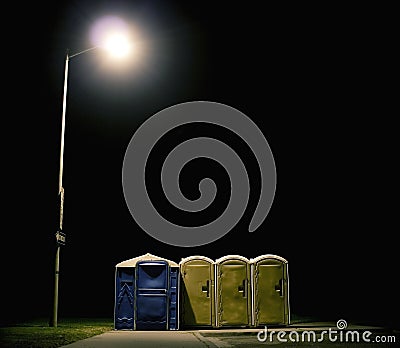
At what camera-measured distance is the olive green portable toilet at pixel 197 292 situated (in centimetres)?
1516

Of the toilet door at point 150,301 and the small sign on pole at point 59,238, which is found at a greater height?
the small sign on pole at point 59,238

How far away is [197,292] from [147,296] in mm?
1265

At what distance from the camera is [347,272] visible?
29.3 m

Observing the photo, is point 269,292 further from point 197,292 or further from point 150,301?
point 150,301

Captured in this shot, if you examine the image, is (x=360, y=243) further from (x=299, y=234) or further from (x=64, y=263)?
(x=64, y=263)

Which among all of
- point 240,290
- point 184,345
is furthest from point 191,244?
point 184,345

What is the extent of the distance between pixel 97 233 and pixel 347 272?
45.9ft

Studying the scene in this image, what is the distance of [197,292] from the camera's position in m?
15.3

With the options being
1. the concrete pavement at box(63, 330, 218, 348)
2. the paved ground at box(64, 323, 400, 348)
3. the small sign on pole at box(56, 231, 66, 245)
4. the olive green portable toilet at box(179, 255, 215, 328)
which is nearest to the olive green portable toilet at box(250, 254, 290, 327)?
the olive green portable toilet at box(179, 255, 215, 328)

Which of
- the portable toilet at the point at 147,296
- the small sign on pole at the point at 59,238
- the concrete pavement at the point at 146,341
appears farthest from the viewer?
the portable toilet at the point at 147,296

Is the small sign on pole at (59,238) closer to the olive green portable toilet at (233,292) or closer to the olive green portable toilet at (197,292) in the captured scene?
the olive green portable toilet at (197,292)

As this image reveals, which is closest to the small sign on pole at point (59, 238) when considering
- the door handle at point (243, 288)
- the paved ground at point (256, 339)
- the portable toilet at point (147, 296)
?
the portable toilet at point (147, 296)

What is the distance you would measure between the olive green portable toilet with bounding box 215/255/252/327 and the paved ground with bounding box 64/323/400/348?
4.15ft

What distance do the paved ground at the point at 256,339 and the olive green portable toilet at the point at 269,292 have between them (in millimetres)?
1293
